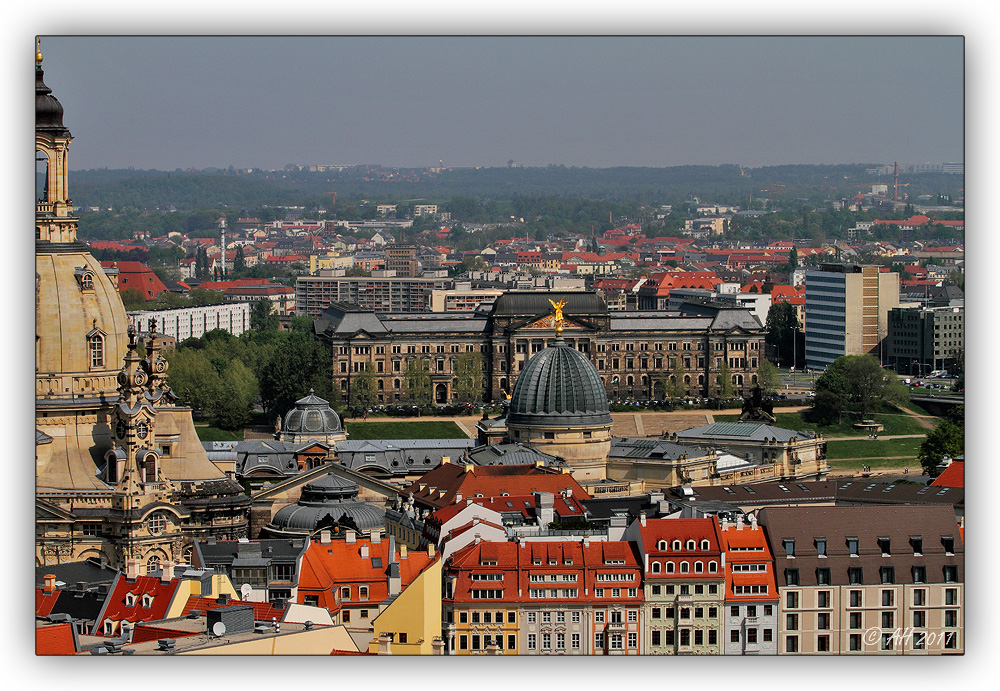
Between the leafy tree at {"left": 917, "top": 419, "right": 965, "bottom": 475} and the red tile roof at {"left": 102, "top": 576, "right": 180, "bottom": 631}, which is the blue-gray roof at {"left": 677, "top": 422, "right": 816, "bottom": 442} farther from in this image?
the red tile roof at {"left": 102, "top": 576, "right": 180, "bottom": 631}

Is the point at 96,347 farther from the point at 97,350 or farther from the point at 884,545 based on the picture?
the point at 884,545

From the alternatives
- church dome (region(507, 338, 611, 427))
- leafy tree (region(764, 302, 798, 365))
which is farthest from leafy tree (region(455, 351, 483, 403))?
church dome (region(507, 338, 611, 427))

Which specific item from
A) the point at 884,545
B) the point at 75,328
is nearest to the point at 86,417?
the point at 75,328

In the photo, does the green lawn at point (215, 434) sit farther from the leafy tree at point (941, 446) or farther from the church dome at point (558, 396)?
the leafy tree at point (941, 446)
